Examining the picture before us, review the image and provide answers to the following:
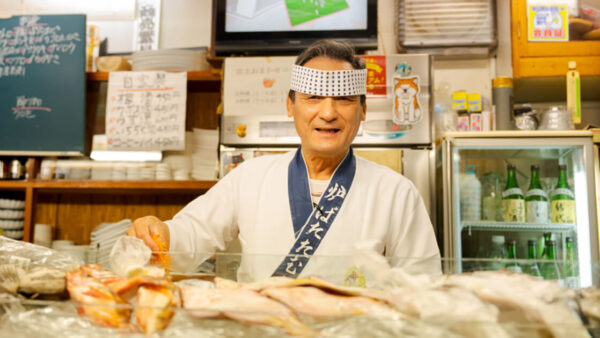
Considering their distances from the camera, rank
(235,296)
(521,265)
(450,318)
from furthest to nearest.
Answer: (521,265)
(235,296)
(450,318)

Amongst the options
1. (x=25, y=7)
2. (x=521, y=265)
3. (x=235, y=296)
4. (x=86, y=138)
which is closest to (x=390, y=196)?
(x=521, y=265)

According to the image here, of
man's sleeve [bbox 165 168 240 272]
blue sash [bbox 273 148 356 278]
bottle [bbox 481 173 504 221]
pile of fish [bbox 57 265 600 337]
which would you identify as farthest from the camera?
bottle [bbox 481 173 504 221]

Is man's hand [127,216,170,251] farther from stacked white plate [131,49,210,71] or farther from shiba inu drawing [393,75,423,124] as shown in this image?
stacked white plate [131,49,210,71]

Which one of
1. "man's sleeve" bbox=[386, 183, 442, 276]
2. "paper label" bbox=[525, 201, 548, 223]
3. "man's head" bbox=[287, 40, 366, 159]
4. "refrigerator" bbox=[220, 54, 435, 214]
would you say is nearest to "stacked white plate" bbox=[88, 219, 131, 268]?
"refrigerator" bbox=[220, 54, 435, 214]

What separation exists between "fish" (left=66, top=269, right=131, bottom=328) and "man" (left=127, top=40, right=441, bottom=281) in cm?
75

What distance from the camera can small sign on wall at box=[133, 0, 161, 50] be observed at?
380 cm

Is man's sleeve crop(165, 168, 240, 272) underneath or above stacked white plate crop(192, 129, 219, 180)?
underneath

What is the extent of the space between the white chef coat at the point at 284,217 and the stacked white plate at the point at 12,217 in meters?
2.04

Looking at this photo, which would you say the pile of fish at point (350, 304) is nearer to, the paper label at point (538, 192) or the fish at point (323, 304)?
the fish at point (323, 304)

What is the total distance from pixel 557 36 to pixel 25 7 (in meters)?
3.89

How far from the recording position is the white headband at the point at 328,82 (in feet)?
5.36

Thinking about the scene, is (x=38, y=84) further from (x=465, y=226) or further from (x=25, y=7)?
(x=465, y=226)

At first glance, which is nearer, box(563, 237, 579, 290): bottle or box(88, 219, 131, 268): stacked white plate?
box(563, 237, 579, 290): bottle

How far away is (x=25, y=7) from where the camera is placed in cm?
397
